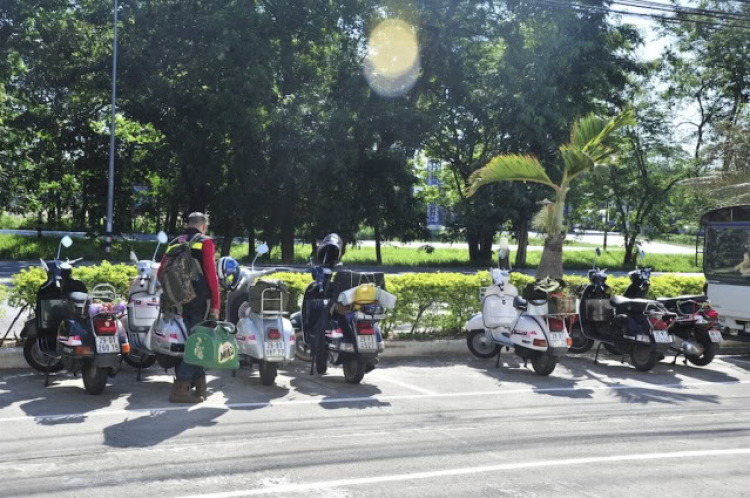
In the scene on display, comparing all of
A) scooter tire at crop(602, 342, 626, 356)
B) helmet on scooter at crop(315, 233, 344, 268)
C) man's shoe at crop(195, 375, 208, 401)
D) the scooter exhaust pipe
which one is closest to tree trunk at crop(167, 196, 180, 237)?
scooter tire at crop(602, 342, 626, 356)

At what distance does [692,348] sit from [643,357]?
0.85 meters

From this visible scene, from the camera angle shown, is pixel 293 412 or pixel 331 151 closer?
pixel 293 412

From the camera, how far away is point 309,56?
1359 inches

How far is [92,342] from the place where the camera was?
325 inches

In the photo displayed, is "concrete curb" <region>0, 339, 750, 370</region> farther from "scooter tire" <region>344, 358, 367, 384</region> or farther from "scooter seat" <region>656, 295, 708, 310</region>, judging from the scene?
"scooter seat" <region>656, 295, 708, 310</region>

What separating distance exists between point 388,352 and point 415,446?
15.3 feet

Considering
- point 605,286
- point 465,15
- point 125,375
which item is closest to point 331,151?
point 465,15

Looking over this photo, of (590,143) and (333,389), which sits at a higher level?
(590,143)

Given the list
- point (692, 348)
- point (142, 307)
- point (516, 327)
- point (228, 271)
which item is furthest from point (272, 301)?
point (692, 348)

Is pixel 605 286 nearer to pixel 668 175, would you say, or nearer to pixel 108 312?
pixel 108 312

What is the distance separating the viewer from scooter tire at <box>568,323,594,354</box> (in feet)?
41.1

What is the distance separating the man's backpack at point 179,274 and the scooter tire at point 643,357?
20.8ft

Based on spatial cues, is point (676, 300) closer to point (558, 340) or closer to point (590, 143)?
point (558, 340)

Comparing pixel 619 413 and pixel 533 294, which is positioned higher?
pixel 533 294
